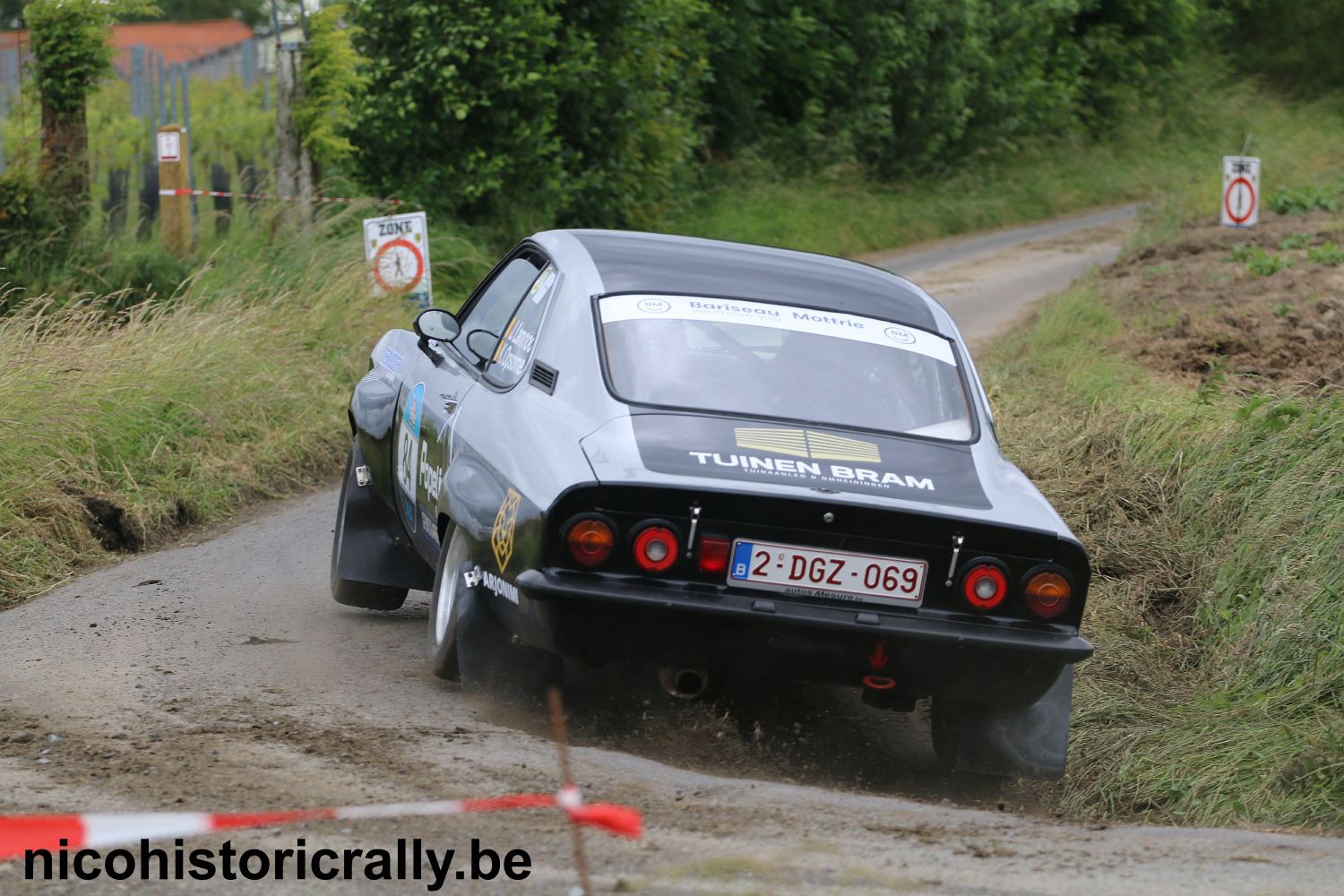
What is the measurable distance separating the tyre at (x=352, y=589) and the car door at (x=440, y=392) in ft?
1.45

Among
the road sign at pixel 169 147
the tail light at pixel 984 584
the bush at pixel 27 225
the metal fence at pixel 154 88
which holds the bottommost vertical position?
the tail light at pixel 984 584

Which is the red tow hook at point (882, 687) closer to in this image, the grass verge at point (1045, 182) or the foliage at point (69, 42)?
the foliage at point (69, 42)

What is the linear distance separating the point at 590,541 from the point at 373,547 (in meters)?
2.44

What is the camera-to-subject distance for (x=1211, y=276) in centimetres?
1477

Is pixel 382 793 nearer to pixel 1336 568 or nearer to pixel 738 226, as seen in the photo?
pixel 1336 568

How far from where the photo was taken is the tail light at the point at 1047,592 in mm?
4879

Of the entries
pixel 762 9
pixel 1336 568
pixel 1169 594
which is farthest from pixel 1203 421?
pixel 762 9

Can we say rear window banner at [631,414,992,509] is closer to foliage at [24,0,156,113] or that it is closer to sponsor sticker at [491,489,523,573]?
sponsor sticker at [491,489,523,573]

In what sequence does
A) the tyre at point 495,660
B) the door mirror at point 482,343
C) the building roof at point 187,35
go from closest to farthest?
the tyre at point 495,660 < the door mirror at point 482,343 < the building roof at point 187,35

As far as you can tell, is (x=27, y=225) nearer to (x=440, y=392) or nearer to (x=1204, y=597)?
(x=440, y=392)

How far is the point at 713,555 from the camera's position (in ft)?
15.5

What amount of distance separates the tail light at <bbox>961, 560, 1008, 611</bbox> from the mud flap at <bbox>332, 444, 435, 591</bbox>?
274 cm

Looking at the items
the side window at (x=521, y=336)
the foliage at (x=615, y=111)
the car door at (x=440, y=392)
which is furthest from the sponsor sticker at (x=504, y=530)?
the foliage at (x=615, y=111)

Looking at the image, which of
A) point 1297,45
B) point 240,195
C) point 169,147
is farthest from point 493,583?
point 1297,45
